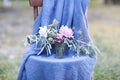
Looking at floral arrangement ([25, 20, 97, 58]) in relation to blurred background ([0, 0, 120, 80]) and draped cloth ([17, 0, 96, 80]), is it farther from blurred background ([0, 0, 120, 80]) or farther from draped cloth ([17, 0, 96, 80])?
blurred background ([0, 0, 120, 80])

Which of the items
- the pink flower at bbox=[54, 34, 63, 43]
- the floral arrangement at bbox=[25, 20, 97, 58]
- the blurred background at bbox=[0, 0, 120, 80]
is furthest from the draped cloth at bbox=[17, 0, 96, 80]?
the blurred background at bbox=[0, 0, 120, 80]

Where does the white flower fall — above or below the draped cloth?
below

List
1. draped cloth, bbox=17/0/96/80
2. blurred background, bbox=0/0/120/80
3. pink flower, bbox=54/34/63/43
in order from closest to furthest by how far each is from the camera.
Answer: pink flower, bbox=54/34/63/43
draped cloth, bbox=17/0/96/80
blurred background, bbox=0/0/120/80

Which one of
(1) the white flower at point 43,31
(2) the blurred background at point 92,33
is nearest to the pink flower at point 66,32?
(1) the white flower at point 43,31

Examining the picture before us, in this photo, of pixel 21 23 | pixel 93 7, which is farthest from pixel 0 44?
pixel 93 7

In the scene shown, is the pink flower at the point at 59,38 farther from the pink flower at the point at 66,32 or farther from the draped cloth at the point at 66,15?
the draped cloth at the point at 66,15

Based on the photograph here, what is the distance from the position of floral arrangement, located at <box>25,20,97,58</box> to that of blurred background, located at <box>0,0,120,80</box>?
3.49 ft

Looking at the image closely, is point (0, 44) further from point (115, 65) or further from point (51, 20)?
point (51, 20)

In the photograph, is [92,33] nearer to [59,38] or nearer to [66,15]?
[66,15]

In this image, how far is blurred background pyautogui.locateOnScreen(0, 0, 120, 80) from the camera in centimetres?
495

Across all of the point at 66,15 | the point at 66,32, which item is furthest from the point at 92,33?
the point at 66,32

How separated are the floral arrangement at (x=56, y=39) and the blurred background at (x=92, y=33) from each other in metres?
1.06

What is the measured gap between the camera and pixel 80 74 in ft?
11.3

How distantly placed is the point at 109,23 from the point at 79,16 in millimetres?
4790
